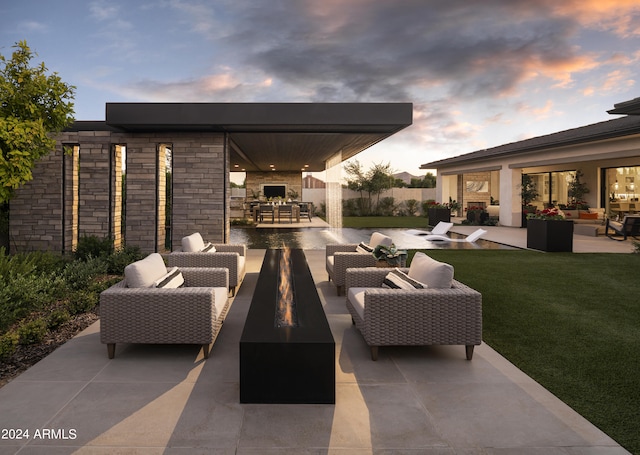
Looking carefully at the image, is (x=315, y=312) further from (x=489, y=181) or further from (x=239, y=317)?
(x=489, y=181)

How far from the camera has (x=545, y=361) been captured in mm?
4031

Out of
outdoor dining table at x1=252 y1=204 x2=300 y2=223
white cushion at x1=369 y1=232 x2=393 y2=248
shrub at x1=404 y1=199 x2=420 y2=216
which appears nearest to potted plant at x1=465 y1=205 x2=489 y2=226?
shrub at x1=404 y1=199 x2=420 y2=216

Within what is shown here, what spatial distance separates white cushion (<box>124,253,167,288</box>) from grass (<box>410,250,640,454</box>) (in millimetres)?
3500

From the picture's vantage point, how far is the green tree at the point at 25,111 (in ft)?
22.3

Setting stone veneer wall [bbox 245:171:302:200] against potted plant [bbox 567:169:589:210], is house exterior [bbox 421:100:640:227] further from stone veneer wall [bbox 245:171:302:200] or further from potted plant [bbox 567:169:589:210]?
stone veneer wall [bbox 245:171:302:200]

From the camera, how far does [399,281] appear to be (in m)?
4.70

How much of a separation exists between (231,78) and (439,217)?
1106cm

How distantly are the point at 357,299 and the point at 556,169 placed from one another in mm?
22896

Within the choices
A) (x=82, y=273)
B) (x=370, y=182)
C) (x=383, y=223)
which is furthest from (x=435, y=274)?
(x=370, y=182)

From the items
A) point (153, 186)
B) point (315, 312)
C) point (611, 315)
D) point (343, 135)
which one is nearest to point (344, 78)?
point (343, 135)

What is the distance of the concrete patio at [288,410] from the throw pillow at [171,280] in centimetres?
66

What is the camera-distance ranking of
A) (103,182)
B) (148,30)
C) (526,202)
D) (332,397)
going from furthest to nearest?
(526,202)
(148,30)
(103,182)
(332,397)

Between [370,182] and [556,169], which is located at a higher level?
[556,169]

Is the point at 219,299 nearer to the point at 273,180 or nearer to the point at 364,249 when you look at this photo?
the point at 364,249
